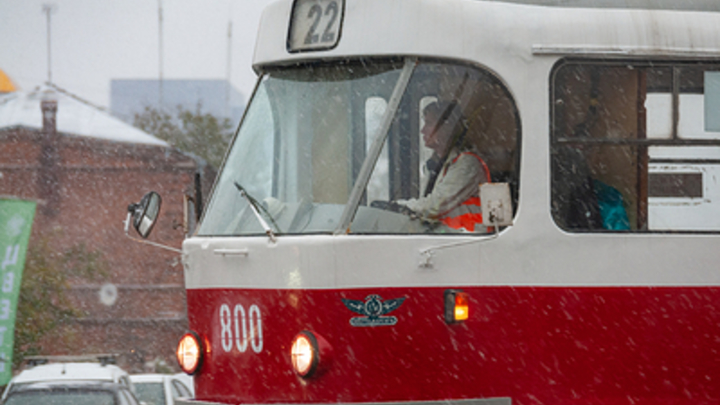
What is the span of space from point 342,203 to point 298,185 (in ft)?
1.31

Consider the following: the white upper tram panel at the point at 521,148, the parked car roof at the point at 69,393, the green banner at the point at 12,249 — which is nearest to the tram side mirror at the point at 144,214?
the white upper tram panel at the point at 521,148

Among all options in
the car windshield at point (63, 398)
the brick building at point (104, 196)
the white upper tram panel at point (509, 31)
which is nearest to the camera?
the white upper tram panel at point (509, 31)

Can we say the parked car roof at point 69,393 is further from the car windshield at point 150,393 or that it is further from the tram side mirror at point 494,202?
the tram side mirror at point 494,202

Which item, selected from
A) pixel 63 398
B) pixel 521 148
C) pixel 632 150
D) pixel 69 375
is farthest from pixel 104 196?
pixel 632 150

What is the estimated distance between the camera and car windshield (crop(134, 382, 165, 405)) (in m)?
14.9

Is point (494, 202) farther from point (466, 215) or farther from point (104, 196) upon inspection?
point (104, 196)

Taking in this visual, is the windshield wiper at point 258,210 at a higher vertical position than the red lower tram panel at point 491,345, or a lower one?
higher

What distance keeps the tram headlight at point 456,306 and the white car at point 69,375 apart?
25.2 feet

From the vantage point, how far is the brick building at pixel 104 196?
3378cm

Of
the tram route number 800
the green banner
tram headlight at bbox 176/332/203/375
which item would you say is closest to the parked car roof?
tram headlight at bbox 176/332/203/375

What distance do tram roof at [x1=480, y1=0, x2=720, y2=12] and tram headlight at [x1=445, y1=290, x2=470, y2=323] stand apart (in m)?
1.69

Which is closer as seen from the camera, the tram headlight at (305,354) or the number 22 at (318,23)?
the tram headlight at (305,354)

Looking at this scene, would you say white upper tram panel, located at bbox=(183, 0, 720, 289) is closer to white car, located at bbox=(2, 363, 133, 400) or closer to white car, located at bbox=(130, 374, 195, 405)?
white car, located at bbox=(2, 363, 133, 400)

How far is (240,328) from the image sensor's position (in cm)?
562
